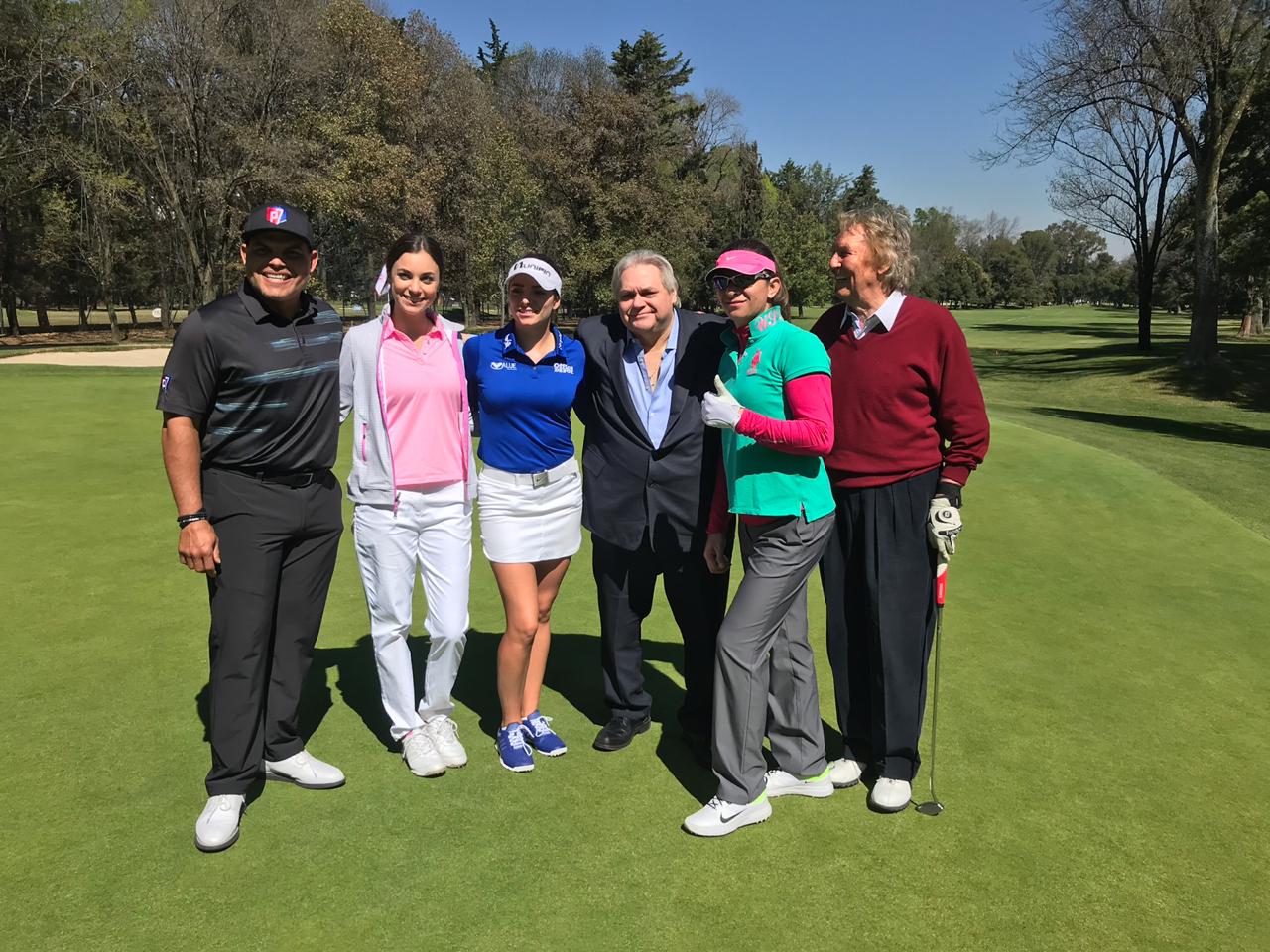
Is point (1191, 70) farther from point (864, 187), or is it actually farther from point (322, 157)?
point (864, 187)

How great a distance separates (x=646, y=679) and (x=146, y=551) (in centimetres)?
388

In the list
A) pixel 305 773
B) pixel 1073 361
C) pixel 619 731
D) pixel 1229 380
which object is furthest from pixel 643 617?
pixel 1073 361

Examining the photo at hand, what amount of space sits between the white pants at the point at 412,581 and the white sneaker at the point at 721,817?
1.21 m

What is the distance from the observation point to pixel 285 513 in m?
3.31

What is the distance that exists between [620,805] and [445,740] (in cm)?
81

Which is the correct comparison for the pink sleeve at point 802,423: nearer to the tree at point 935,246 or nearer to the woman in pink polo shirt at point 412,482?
the woman in pink polo shirt at point 412,482

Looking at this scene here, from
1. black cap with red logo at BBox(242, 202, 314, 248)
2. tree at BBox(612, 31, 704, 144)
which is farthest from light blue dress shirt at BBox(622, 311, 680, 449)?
tree at BBox(612, 31, 704, 144)

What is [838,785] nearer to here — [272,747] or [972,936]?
[972,936]

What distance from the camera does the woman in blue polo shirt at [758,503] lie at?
3088 mm

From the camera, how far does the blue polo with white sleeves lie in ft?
11.8

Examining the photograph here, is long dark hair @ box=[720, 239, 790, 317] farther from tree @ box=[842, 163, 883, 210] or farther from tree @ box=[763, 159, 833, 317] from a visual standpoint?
tree @ box=[842, 163, 883, 210]

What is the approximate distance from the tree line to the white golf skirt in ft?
82.1

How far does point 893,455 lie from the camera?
130 inches

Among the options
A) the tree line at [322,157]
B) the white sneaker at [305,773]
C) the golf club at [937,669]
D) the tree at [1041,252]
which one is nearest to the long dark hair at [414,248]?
the white sneaker at [305,773]
